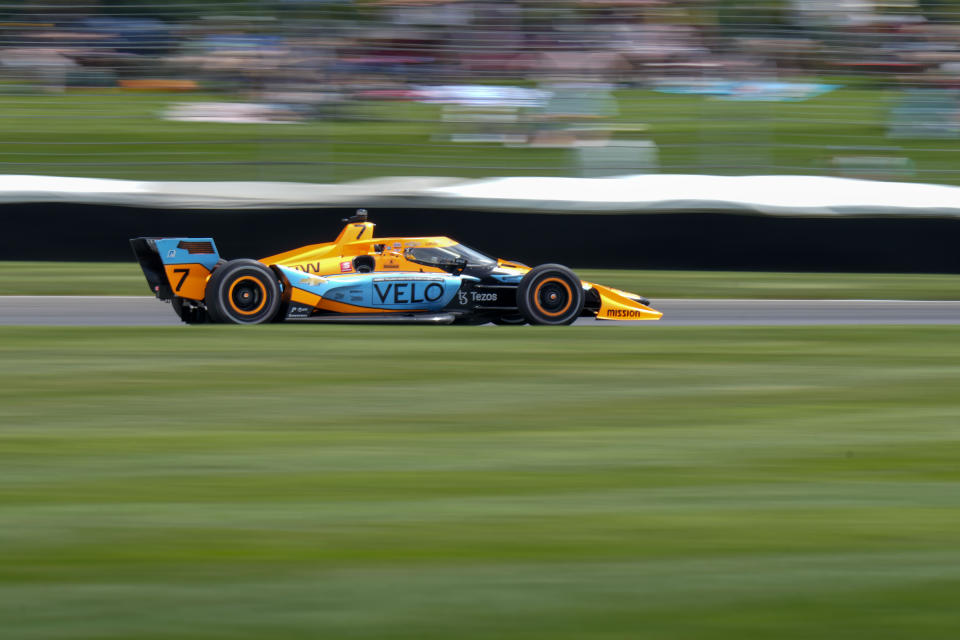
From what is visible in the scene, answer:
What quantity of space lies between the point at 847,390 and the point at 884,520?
9.84 ft

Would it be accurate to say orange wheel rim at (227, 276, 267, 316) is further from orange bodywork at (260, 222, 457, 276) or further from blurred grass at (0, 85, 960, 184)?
blurred grass at (0, 85, 960, 184)

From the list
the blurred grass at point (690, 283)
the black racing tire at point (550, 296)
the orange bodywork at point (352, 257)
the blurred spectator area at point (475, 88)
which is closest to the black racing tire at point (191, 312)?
the orange bodywork at point (352, 257)

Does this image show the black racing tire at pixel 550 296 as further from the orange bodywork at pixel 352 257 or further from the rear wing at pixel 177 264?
the rear wing at pixel 177 264

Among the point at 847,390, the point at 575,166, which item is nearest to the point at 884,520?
the point at 847,390

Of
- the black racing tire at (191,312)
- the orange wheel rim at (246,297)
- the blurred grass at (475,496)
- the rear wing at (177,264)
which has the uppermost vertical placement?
the rear wing at (177,264)

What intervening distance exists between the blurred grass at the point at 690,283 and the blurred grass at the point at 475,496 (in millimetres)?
4511

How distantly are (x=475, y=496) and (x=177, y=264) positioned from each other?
5.84 m

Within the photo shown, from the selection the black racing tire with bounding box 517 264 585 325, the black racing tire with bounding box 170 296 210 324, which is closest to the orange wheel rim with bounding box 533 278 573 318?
the black racing tire with bounding box 517 264 585 325

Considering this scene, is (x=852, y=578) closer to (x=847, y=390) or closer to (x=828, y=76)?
(x=847, y=390)

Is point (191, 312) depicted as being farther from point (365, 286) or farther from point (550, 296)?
point (550, 296)

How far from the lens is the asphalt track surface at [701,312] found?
10.9 m

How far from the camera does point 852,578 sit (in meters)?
3.85

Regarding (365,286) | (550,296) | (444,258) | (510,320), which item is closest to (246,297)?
(365,286)

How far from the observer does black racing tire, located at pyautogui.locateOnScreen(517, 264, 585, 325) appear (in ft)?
33.6
